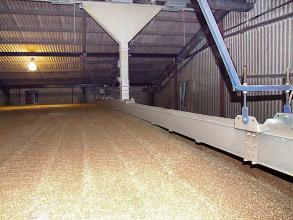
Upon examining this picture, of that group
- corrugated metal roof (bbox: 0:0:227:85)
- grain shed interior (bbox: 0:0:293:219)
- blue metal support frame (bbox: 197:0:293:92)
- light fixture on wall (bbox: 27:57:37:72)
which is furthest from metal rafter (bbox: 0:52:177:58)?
blue metal support frame (bbox: 197:0:293:92)

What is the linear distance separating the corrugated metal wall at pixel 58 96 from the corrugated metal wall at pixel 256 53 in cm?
1009

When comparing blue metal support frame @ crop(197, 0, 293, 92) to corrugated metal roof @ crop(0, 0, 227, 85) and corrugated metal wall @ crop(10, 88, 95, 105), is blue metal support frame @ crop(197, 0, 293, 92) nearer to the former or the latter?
corrugated metal roof @ crop(0, 0, 227, 85)

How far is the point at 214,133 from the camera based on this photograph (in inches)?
118

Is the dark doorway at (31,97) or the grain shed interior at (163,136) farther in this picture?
the dark doorway at (31,97)

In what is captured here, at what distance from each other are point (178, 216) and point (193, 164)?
1228 millimetres

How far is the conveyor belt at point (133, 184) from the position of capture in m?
1.88

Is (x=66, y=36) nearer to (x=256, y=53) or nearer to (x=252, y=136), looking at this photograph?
(x=256, y=53)

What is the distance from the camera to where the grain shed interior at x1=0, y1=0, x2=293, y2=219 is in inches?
78.4

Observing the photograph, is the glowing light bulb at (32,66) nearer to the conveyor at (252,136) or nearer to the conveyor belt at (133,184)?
the conveyor belt at (133,184)

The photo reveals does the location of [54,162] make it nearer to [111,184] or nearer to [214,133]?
[111,184]

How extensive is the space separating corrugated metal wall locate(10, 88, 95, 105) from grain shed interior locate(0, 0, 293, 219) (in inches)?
213

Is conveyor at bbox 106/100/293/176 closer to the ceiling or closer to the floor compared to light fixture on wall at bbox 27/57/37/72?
closer to the floor

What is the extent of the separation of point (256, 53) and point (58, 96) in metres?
15.3

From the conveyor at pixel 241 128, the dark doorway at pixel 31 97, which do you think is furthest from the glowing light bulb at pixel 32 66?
the conveyor at pixel 241 128
